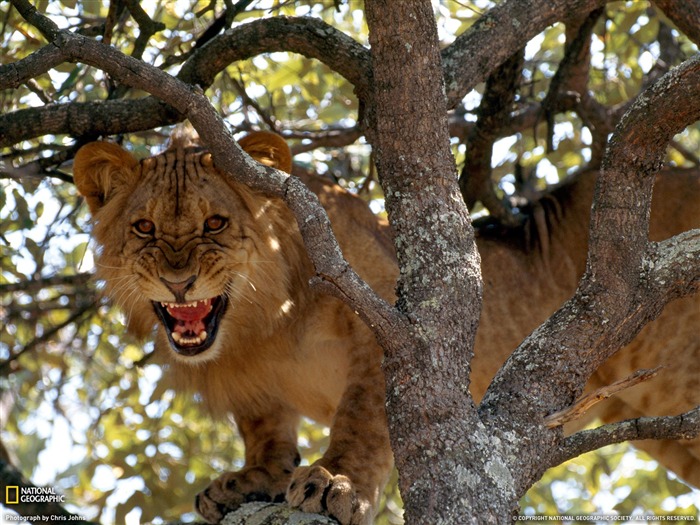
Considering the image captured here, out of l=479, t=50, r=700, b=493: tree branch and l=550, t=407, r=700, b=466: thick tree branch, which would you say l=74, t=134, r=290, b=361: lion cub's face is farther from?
l=550, t=407, r=700, b=466: thick tree branch

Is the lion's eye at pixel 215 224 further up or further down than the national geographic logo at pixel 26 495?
further up

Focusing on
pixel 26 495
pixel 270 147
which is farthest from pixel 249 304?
pixel 26 495

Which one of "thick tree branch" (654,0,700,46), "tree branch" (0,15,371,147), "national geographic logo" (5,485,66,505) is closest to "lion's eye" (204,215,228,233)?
"tree branch" (0,15,371,147)

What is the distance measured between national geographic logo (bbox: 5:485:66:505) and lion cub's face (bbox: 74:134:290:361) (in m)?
1.03

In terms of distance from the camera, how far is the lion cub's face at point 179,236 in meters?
4.45

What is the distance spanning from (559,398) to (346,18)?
14.6 feet

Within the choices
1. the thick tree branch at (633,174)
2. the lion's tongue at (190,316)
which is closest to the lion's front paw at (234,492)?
the lion's tongue at (190,316)

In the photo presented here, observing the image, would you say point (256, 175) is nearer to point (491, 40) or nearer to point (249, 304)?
point (491, 40)

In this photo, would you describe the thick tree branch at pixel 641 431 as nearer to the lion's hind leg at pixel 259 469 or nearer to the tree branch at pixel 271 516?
the tree branch at pixel 271 516

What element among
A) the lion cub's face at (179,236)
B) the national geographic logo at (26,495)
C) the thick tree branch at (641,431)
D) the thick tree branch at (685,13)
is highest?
the thick tree branch at (685,13)

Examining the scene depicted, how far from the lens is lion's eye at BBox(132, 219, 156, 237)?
15.0 ft

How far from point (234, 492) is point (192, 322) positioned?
0.84 meters

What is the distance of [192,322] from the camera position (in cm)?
473

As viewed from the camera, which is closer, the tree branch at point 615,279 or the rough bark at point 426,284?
the rough bark at point 426,284
